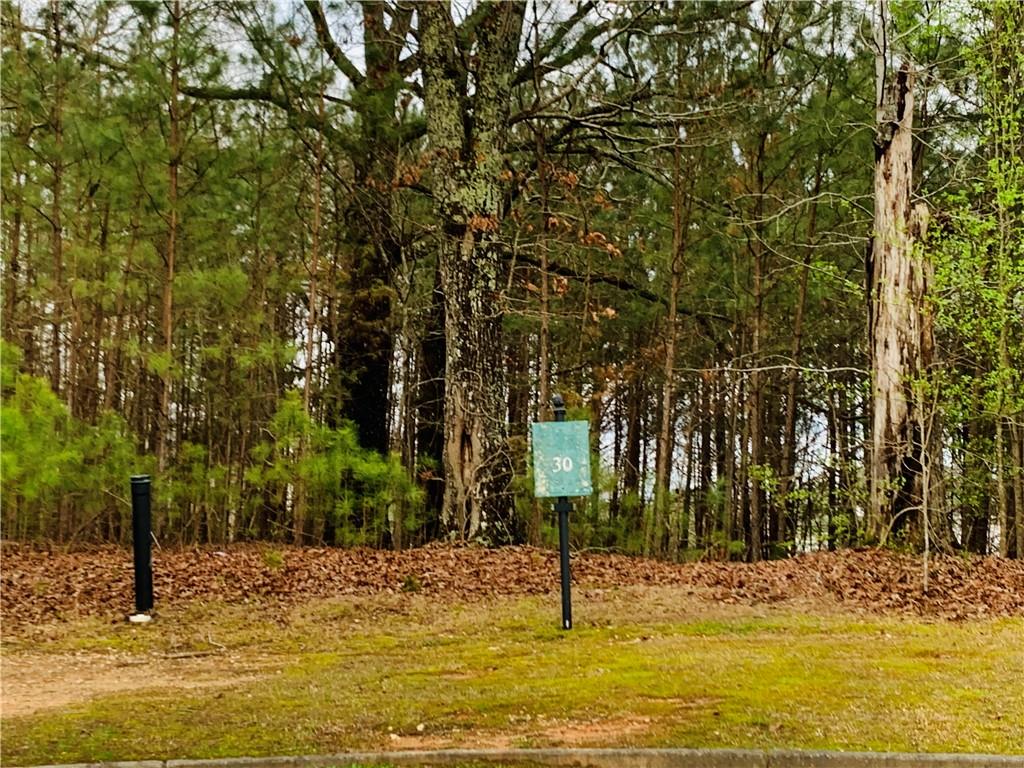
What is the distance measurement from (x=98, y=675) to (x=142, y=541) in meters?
1.85

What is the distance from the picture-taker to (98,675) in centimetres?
671

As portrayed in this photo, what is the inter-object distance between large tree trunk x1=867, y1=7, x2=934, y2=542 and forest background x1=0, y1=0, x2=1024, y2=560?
5 cm

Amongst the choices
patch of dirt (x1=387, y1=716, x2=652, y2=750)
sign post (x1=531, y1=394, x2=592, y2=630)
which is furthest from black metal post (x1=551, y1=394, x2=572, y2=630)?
patch of dirt (x1=387, y1=716, x2=652, y2=750)

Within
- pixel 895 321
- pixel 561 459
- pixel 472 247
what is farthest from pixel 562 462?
pixel 895 321

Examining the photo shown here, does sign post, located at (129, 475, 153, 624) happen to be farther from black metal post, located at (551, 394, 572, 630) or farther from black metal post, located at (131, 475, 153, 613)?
black metal post, located at (551, 394, 572, 630)

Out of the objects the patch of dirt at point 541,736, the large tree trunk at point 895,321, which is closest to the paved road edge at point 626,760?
the patch of dirt at point 541,736

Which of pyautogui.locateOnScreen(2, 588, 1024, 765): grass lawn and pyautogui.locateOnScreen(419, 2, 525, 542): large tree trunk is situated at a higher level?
pyautogui.locateOnScreen(419, 2, 525, 542): large tree trunk

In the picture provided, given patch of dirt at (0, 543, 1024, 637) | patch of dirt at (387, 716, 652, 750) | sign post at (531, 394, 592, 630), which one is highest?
sign post at (531, 394, 592, 630)

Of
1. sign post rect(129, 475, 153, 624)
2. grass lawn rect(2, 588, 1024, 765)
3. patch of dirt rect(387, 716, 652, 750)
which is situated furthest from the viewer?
sign post rect(129, 475, 153, 624)

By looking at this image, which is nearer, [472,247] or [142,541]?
[142,541]

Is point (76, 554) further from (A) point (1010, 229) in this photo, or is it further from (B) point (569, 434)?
(A) point (1010, 229)

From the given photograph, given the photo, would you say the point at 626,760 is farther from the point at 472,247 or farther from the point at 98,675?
the point at 472,247

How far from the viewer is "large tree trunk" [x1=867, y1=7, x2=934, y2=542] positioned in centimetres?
1190

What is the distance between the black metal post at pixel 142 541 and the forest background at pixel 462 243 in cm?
365
